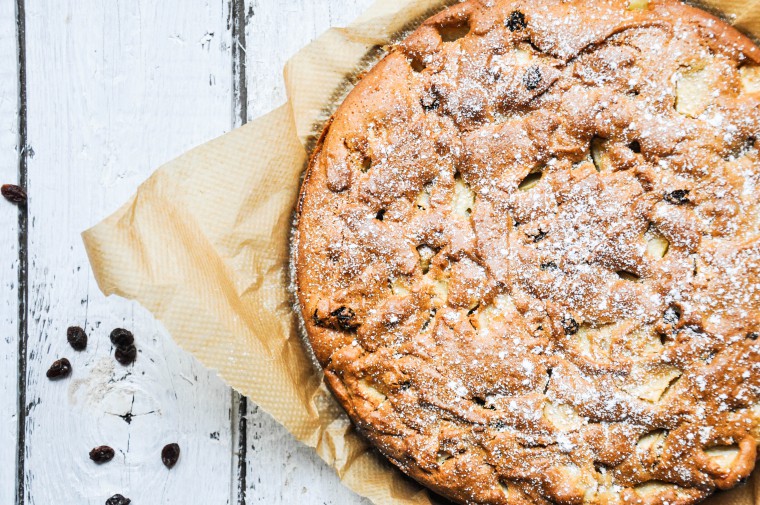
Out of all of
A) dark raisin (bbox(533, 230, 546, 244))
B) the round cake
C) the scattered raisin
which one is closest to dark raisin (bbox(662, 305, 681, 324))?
the round cake

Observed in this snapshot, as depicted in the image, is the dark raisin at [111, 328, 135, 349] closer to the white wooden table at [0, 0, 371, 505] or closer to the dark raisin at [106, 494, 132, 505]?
the white wooden table at [0, 0, 371, 505]

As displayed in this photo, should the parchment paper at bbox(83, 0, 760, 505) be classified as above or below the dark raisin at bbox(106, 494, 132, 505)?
above

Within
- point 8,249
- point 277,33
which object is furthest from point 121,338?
point 277,33

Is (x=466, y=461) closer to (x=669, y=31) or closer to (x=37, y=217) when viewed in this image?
(x=669, y=31)

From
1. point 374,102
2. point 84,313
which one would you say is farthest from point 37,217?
point 374,102

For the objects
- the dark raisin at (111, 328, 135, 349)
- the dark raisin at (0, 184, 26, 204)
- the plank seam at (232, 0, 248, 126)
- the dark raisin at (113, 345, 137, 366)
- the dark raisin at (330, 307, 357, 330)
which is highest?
the plank seam at (232, 0, 248, 126)

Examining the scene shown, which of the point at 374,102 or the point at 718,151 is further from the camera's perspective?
the point at 374,102

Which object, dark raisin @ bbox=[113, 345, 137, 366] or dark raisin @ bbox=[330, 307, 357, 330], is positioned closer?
dark raisin @ bbox=[330, 307, 357, 330]
